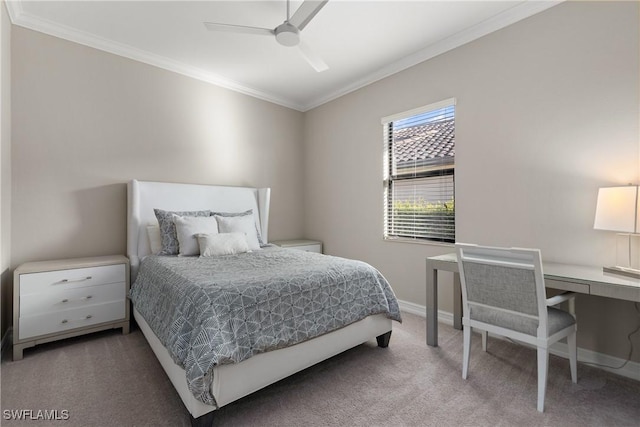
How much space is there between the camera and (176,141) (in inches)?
137

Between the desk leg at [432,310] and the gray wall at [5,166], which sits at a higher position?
the gray wall at [5,166]

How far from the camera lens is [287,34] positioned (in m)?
2.20

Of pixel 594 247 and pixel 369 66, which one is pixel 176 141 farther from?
pixel 594 247

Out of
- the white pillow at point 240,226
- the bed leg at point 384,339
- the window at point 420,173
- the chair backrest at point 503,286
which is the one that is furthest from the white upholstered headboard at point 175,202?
the chair backrest at point 503,286

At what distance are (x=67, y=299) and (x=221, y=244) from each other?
4.14ft

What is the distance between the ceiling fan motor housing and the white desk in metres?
2.07

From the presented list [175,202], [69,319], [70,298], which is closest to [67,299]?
[70,298]

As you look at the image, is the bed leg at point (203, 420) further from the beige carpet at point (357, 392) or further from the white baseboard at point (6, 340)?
the white baseboard at point (6, 340)

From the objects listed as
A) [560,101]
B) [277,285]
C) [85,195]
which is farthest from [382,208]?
[85,195]

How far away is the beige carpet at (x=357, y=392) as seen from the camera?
5.26 feet

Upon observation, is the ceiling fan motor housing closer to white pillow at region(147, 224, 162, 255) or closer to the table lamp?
white pillow at region(147, 224, 162, 255)

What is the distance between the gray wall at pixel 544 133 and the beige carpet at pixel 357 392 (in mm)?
618

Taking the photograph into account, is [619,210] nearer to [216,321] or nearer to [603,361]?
[603,361]

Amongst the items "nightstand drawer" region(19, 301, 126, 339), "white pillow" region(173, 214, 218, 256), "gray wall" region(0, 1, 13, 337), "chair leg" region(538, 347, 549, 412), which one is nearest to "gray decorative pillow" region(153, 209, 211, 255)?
"white pillow" region(173, 214, 218, 256)
